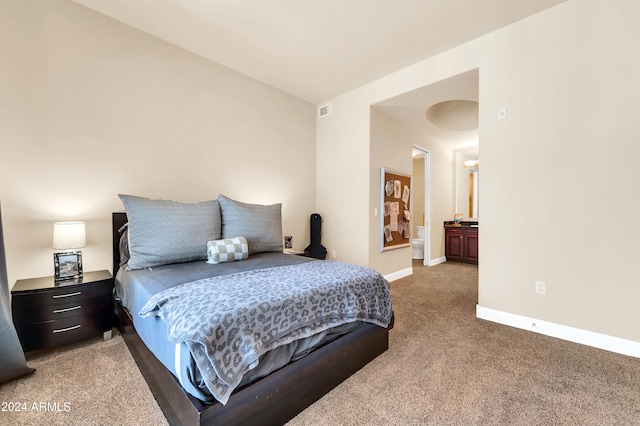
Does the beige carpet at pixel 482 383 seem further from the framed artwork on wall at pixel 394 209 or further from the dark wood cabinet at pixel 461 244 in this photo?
the dark wood cabinet at pixel 461 244

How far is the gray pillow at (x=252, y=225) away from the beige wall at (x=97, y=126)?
2.27 feet

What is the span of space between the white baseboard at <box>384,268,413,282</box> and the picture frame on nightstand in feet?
11.7

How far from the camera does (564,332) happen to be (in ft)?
7.59

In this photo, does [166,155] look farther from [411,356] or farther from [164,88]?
[411,356]

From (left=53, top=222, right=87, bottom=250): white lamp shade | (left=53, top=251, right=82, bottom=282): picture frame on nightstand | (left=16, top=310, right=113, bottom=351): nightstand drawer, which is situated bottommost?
(left=16, top=310, right=113, bottom=351): nightstand drawer

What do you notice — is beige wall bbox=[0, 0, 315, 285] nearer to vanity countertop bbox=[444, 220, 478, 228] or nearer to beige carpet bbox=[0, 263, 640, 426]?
beige carpet bbox=[0, 263, 640, 426]

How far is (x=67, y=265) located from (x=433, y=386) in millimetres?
2895

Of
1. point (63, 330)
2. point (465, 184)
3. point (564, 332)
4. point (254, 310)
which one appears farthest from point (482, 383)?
point (465, 184)

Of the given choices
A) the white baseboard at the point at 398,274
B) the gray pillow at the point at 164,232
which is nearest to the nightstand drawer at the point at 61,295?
the gray pillow at the point at 164,232

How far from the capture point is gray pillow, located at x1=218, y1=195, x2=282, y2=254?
8.82ft

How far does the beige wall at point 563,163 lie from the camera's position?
209cm

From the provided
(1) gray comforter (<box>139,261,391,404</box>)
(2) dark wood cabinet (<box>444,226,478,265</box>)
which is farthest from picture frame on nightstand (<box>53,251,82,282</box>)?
(2) dark wood cabinet (<box>444,226,478,265</box>)

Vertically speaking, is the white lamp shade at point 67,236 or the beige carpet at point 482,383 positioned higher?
the white lamp shade at point 67,236

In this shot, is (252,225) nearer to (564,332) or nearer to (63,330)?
(63,330)
